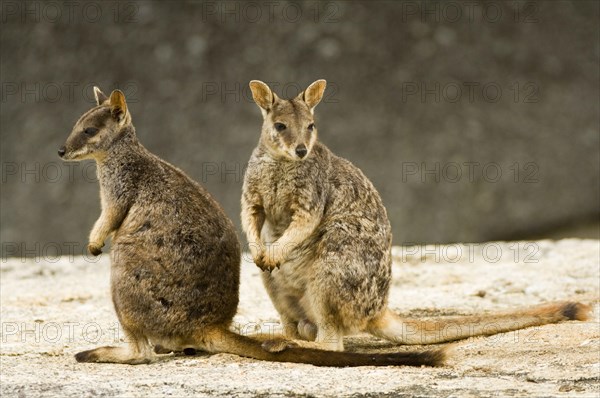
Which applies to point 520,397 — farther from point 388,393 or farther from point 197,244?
point 197,244

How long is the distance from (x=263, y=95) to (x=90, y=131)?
1.22m

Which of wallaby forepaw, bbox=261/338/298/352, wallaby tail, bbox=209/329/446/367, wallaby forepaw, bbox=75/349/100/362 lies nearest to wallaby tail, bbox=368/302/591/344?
wallaby tail, bbox=209/329/446/367

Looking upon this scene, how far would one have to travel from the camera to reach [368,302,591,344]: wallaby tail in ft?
24.1

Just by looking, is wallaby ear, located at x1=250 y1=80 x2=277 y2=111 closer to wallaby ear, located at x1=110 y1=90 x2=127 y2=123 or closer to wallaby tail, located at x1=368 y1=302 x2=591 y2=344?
wallaby ear, located at x1=110 y1=90 x2=127 y2=123

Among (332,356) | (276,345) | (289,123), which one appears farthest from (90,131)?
(332,356)

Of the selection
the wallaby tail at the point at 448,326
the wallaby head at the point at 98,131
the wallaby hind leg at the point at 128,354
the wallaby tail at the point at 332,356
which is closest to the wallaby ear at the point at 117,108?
the wallaby head at the point at 98,131

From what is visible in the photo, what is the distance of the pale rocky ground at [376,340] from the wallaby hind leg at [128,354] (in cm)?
10

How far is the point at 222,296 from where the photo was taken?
7047 millimetres

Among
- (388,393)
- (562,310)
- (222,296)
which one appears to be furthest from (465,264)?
(388,393)

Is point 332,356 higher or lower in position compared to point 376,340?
lower

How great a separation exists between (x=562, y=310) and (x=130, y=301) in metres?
3.00

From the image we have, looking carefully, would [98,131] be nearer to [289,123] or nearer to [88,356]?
[289,123]

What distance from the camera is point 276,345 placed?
6.66 metres

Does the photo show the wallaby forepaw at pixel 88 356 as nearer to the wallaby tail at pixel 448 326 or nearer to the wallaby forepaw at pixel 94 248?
the wallaby forepaw at pixel 94 248
